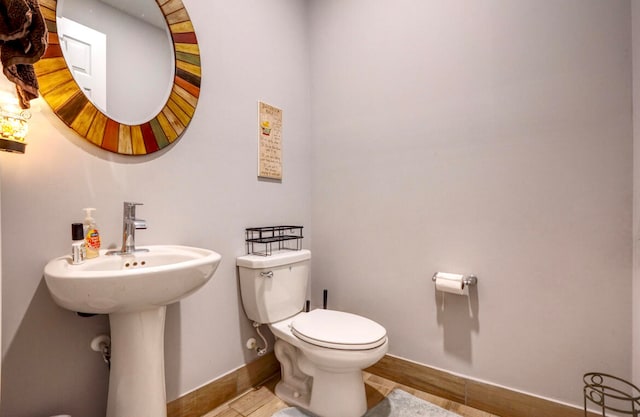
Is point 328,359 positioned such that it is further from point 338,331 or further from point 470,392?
point 470,392

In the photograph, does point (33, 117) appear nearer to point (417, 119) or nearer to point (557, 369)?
point (417, 119)

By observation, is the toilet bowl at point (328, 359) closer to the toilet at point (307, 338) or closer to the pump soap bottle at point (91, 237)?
the toilet at point (307, 338)

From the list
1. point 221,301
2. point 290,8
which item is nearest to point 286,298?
point 221,301

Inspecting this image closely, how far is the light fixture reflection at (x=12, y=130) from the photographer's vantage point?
0.85 metres

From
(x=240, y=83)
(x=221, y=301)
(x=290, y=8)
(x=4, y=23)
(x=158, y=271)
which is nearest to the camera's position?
(x=4, y=23)

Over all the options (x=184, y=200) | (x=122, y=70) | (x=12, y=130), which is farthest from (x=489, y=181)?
(x=12, y=130)

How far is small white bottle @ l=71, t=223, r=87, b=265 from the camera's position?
99cm

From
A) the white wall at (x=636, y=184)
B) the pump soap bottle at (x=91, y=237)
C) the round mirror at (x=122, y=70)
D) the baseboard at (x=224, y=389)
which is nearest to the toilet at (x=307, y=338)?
the baseboard at (x=224, y=389)

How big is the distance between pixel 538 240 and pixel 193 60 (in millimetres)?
1760

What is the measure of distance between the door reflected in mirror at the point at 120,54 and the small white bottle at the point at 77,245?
45 cm

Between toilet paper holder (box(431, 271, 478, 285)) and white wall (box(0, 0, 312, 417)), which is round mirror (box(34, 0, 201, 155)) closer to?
white wall (box(0, 0, 312, 417))

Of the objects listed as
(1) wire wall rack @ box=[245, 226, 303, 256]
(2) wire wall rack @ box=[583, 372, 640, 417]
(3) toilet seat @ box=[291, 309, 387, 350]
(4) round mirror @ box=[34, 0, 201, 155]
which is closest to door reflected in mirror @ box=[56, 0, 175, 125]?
(4) round mirror @ box=[34, 0, 201, 155]

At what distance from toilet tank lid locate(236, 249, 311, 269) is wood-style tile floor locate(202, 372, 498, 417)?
68cm

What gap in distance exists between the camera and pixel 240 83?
1.62 metres
